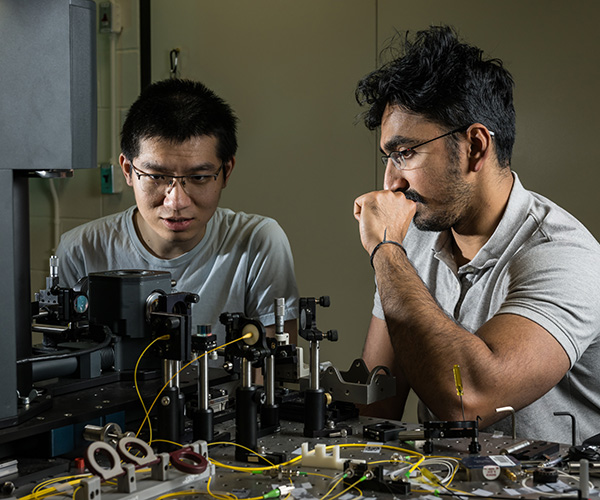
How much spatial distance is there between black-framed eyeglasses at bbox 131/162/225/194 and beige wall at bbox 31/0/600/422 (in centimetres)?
102

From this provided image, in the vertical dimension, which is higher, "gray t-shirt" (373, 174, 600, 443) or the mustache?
the mustache

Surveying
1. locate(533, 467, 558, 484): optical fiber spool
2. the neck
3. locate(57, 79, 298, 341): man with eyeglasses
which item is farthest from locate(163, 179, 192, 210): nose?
locate(533, 467, 558, 484): optical fiber spool

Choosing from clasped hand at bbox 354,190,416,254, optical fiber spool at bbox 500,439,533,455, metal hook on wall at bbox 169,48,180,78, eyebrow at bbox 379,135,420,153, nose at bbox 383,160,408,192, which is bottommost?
optical fiber spool at bbox 500,439,533,455

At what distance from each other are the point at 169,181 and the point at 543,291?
112 cm

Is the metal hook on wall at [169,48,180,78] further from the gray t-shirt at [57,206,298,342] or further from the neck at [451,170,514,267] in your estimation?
the neck at [451,170,514,267]

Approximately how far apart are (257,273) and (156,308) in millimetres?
959

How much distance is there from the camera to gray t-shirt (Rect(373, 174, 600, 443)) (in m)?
1.66

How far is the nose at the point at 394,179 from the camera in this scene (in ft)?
6.64

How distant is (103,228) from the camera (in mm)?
2549

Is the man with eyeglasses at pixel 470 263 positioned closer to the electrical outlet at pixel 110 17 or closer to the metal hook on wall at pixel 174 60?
the metal hook on wall at pixel 174 60

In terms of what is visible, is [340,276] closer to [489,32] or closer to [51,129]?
[489,32]

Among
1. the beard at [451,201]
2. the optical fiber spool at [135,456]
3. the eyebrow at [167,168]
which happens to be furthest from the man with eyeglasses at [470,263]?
the optical fiber spool at [135,456]

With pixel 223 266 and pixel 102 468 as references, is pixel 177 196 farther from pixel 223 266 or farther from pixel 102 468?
pixel 102 468

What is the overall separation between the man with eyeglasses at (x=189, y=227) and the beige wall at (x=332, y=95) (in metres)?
0.81
